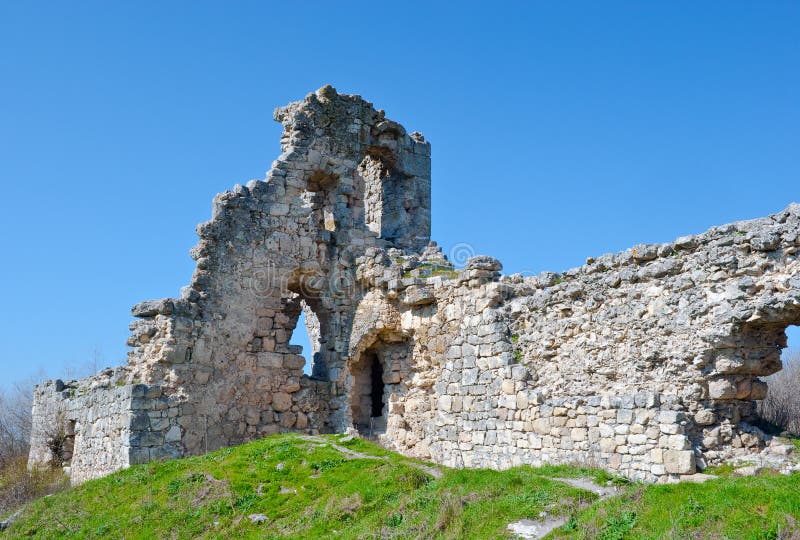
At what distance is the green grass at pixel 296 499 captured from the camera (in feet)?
31.0

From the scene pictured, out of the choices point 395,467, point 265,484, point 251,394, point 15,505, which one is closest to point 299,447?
point 265,484

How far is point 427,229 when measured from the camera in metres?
19.9

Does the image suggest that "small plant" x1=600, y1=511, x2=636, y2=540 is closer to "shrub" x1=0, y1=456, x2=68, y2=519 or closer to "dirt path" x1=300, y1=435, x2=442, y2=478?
"dirt path" x1=300, y1=435, x2=442, y2=478

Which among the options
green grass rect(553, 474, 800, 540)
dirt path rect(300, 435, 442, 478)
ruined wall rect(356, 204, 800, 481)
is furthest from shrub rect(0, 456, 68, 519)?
green grass rect(553, 474, 800, 540)

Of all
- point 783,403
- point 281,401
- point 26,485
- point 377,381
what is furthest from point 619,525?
point 26,485

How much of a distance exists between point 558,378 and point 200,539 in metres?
5.44

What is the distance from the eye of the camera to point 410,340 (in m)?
16.1

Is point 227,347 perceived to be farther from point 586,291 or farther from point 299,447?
point 586,291

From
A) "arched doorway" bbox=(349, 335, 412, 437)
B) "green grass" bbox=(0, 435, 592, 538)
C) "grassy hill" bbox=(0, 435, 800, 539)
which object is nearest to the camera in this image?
"grassy hill" bbox=(0, 435, 800, 539)

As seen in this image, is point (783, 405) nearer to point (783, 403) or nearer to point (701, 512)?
point (783, 403)

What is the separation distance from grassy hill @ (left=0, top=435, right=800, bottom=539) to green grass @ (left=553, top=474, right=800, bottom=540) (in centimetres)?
1

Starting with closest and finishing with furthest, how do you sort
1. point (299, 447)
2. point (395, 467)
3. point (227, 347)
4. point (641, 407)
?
point (641, 407), point (395, 467), point (299, 447), point (227, 347)

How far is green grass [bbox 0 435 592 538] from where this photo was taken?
31.0 ft

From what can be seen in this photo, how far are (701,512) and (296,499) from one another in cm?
566
